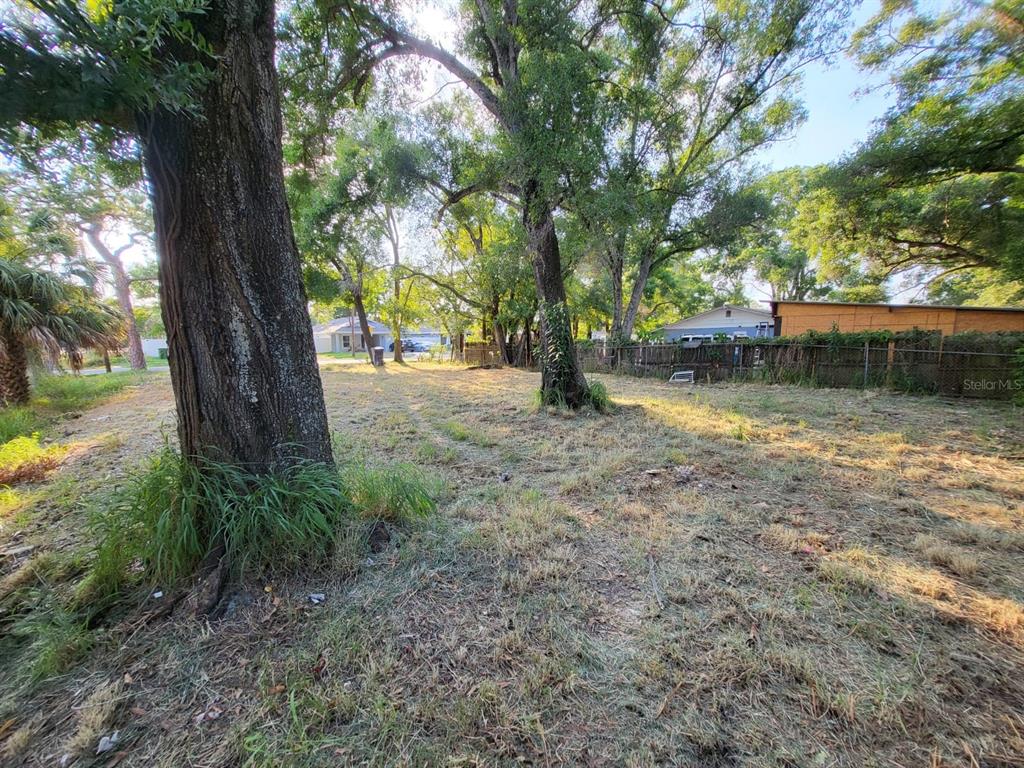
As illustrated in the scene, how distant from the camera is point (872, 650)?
142 centimetres

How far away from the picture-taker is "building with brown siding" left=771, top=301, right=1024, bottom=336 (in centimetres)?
1122

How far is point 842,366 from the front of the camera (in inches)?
338

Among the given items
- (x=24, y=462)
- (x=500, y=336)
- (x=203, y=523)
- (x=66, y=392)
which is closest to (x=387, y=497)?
(x=203, y=523)

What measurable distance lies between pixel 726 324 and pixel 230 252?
74.7ft

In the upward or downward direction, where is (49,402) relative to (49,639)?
upward

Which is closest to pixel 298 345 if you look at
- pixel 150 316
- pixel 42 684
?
pixel 42 684

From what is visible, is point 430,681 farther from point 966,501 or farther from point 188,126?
point 966,501

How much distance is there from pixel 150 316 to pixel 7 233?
34084 mm

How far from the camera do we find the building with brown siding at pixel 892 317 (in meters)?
11.2

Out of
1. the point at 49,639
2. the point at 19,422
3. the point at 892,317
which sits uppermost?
the point at 892,317

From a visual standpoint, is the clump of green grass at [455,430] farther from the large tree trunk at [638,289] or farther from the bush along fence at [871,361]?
the large tree trunk at [638,289]

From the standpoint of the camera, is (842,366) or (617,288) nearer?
(842,366)

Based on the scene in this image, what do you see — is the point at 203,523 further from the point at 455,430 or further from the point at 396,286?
the point at 396,286

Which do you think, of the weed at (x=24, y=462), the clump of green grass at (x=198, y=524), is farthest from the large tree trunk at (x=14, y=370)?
the clump of green grass at (x=198, y=524)
